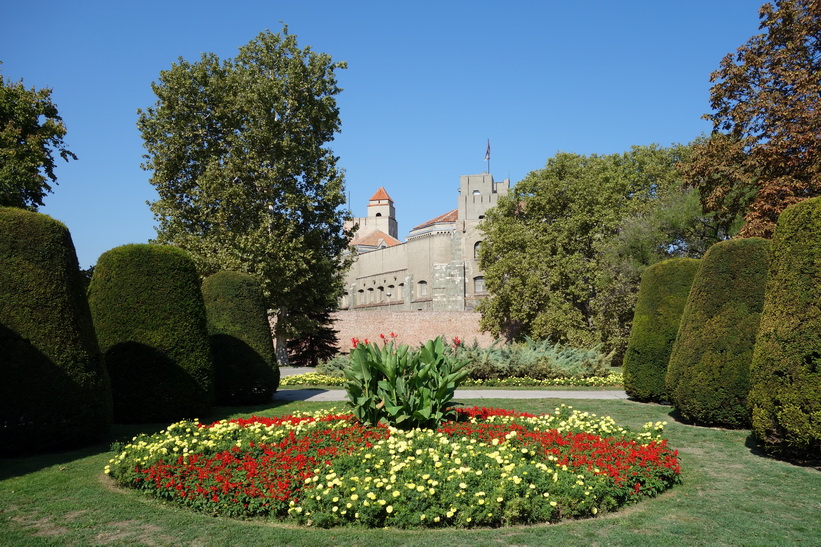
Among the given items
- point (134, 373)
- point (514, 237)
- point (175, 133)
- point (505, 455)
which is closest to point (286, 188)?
point (175, 133)

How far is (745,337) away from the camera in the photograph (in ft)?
30.2

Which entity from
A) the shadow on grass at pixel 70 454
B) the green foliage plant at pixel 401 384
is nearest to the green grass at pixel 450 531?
the shadow on grass at pixel 70 454

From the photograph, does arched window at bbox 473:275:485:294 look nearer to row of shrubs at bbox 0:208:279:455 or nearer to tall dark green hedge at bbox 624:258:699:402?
tall dark green hedge at bbox 624:258:699:402

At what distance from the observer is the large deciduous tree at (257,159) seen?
79.0 ft

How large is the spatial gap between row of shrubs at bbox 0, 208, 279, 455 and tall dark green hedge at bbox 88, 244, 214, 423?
17 millimetres

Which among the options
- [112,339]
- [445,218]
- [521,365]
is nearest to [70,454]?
[112,339]

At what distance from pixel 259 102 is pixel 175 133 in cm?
399

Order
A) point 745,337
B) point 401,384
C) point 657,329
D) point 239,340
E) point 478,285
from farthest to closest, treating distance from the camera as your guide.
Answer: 1. point 478,285
2. point 239,340
3. point 657,329
4. point 745,337
5. point 401,384

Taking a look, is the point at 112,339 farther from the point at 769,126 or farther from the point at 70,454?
the point at 769,126

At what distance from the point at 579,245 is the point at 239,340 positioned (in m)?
20.1

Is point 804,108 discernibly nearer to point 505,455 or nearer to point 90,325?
point 505,455

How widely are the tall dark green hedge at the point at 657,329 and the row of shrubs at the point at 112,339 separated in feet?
26.8

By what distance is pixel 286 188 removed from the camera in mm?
24875

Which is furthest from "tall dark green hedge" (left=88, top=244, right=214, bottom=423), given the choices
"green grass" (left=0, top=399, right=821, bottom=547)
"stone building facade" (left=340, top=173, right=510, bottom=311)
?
"stone building facade" (left=340, top=173, right=510, bottom=311)
